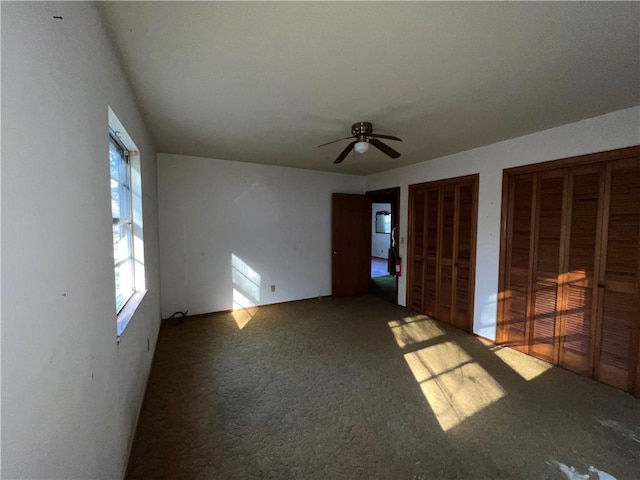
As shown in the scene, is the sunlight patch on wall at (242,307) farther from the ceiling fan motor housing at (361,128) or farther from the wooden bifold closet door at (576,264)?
the wooden bifold closet door at (576,264)

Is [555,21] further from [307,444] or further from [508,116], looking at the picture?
[307,444]

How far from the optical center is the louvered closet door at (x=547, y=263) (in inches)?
105

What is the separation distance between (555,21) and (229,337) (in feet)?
12.2

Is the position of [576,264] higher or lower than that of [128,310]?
higher

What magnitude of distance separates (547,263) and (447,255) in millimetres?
1144

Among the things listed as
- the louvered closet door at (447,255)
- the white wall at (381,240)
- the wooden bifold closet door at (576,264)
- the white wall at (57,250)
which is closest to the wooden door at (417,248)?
the louvered closet door at (447,255)

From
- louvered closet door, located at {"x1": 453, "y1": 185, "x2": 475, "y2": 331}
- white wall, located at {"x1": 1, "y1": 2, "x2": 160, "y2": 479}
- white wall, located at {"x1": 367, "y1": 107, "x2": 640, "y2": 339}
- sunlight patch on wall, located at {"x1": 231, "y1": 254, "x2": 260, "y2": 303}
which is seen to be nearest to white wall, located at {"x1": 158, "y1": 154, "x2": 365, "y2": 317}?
sunlight patch on wall, located at {"x1": 231, "y1": 254, "x2": 260, "y2": 303}

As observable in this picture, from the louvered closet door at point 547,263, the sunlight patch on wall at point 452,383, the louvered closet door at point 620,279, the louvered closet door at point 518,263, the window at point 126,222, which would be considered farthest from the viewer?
the louvered closet door at point 518,263

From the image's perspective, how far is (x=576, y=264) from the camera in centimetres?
255

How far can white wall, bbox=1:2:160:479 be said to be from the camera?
2.07 feet

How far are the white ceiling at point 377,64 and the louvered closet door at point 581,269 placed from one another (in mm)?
620

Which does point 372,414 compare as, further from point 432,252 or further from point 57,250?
point 432,252

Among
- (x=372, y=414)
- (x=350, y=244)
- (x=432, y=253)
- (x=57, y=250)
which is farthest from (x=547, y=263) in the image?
(x=57, y=250)

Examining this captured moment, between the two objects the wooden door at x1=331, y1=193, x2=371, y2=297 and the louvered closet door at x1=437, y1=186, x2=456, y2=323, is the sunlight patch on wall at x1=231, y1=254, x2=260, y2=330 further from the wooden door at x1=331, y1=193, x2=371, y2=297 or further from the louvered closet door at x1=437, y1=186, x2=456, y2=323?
the louvered closet door at x1=437, y1=186, x2=456, y2=323
